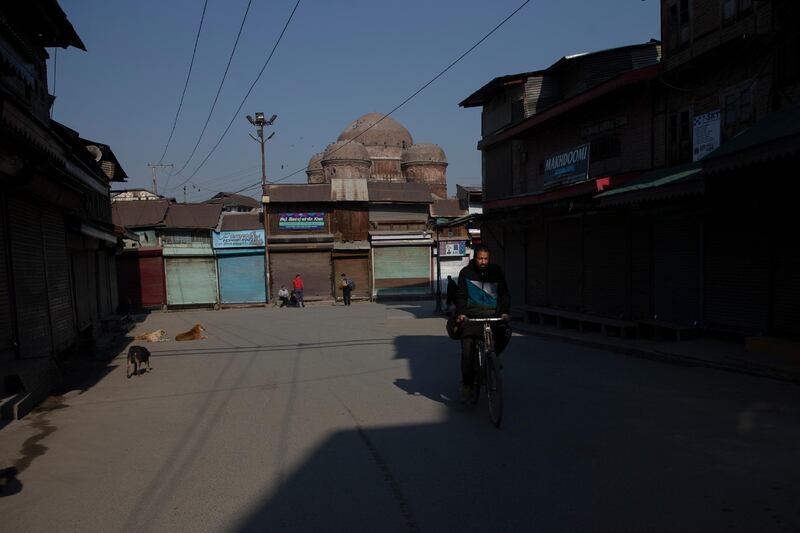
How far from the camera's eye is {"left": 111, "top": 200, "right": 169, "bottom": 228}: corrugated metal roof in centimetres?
3006

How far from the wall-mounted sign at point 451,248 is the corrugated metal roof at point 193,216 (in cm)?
1238

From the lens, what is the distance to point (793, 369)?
7.89 metres

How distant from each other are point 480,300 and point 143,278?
27289mm

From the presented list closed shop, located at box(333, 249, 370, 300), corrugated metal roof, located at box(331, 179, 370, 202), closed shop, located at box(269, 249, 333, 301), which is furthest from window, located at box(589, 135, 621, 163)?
closed shop, located at box(269, 249, 333, 301)

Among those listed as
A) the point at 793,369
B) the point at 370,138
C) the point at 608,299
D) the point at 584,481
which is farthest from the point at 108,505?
the point at 370,138

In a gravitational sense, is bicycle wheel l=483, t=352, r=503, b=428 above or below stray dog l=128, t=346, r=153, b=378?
above

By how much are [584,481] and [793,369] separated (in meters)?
5.23

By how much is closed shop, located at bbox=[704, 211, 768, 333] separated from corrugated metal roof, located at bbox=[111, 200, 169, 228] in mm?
26009

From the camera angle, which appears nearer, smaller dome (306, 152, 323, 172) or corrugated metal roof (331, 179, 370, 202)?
corrugated metal roof (331, 179, 370, 202)

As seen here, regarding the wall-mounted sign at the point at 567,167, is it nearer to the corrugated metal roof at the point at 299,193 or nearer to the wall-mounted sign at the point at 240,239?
the corrugated metal roof at the point at 299,193

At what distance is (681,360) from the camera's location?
967 centimetres

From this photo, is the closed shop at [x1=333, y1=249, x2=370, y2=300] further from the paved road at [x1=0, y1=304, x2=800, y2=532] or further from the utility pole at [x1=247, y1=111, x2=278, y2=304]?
the paved road at [x1=0, y1=304, x2=800, y2=532]

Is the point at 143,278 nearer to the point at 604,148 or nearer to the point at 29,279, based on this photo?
the point at 29,279

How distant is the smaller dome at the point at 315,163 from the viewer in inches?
2037
